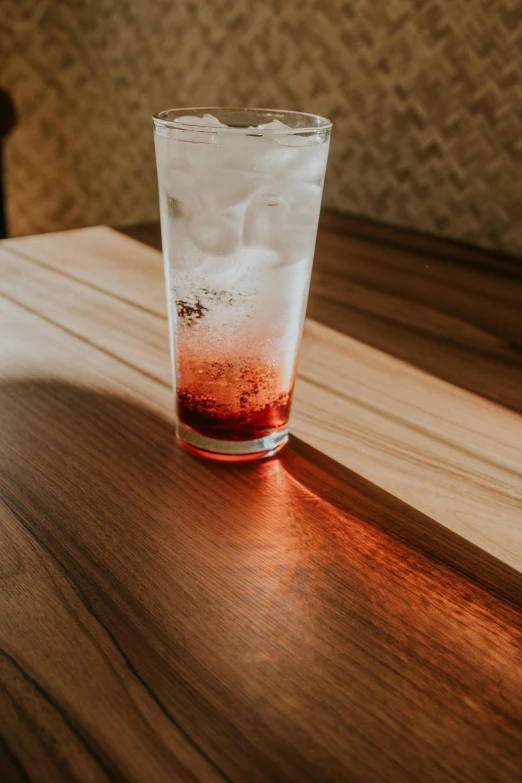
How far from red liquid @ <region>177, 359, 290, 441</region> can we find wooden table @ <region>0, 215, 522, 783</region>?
0.03m

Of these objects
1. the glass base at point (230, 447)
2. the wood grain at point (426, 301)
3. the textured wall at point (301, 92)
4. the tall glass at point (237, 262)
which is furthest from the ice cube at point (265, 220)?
the textured wall at point (301, 92)

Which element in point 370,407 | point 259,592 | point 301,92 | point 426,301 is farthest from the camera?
point 301,92

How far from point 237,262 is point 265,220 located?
0.04m

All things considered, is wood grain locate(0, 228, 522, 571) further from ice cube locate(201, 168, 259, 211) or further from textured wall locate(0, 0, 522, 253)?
textured wall locate(0, 0, 522, 253)

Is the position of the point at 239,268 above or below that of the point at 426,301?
above

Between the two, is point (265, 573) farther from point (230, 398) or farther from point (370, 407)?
point (370, 407)

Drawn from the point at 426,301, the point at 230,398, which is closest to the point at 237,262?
the point at 230,398

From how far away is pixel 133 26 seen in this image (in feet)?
6.74

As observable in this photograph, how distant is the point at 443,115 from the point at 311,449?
99cm

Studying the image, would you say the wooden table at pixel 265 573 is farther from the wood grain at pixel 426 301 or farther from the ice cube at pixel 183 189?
the ice cube at pixel 183 189

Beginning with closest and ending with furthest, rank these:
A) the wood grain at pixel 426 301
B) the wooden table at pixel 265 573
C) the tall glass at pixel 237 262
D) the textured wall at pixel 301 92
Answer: the wooden table at pixel 265 573 < the tall glass at pixel 237 262 < the wood grain at pixel 426 301 < the textured wall at pixel 301 92

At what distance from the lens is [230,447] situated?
567mm

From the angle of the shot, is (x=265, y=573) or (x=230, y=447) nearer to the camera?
(x=265, y=573)

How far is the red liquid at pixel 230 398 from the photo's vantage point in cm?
55
